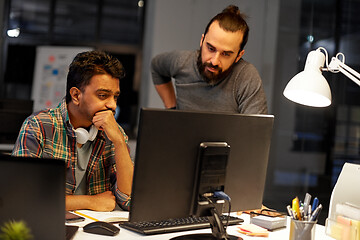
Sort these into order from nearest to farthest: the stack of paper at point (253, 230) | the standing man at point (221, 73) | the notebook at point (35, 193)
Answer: the notebook at point (35, 193), the stack of paper at point (253, 230), the standing man at point (221, 73)

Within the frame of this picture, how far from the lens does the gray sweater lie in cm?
214

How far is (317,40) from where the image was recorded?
191 inches

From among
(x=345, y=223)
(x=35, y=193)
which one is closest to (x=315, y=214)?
(x=345, y=223)

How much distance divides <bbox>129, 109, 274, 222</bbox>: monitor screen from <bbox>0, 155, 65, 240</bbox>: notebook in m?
0.21

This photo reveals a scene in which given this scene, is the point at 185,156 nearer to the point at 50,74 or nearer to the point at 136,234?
the point at 136,234

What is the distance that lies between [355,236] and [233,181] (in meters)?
0.43

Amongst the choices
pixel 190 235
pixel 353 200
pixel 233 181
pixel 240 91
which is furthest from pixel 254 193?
pixel 240 91

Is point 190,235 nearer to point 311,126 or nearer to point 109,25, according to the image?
point 311,126

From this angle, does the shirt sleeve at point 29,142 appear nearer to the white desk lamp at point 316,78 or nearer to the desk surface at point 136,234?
the desk surface at point 136,234

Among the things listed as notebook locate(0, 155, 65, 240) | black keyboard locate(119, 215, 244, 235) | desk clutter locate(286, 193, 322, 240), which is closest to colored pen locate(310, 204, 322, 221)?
desk clutter locate(286, 193, 322, 240)

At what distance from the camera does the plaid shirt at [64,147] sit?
174cm

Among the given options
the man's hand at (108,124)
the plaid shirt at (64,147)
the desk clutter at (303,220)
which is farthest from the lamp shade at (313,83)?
the plaid shirt at (64,147)

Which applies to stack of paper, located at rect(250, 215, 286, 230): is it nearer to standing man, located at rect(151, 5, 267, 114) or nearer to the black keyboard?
the black keyboard

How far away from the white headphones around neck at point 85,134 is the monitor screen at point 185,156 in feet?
2.23
